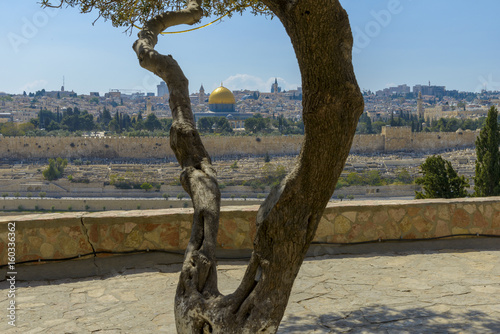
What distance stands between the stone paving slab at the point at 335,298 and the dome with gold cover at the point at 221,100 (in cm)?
6225

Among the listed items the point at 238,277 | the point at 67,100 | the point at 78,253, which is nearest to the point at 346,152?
the point at 238,277

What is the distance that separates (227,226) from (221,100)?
214 feet

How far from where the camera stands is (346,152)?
1429 millimetres

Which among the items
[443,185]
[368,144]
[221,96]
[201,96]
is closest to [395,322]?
[443,185]

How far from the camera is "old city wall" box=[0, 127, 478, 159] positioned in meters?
52.6

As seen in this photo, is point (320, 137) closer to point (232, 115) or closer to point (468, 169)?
point (468, 169)

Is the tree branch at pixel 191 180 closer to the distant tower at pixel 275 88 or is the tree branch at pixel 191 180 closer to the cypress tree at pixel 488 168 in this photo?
the cypress tree at pixel 488 168

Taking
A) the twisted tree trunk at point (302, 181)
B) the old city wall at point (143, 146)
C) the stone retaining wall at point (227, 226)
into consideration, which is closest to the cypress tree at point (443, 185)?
the stone retaining wall at point (227, 226)

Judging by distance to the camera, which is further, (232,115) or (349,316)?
(232,115)

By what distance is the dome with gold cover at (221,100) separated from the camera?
212 feet

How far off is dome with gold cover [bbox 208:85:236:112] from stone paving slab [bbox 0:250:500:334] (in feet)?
204

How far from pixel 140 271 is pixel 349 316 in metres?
1.10

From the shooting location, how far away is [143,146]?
174ft

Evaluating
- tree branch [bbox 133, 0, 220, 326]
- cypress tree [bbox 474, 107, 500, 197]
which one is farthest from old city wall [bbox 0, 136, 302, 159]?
tree branch [bbox 133, 0, 220, 326]
